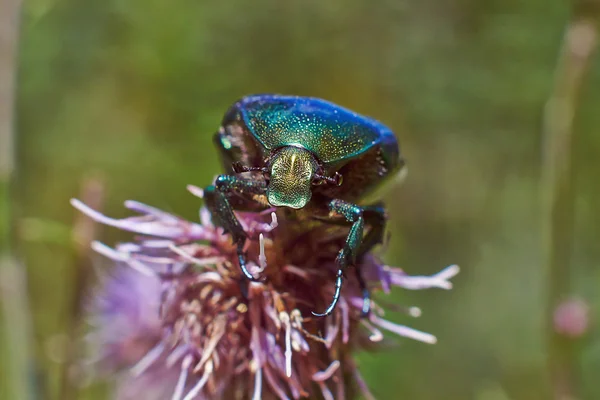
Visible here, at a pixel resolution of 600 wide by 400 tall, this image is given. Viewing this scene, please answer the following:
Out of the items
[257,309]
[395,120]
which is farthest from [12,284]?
[395,120]

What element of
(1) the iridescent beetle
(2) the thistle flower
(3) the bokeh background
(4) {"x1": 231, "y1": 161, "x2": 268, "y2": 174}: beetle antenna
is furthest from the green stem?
(3) the bokeh background

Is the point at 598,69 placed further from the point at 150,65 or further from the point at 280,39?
the point at 150,65

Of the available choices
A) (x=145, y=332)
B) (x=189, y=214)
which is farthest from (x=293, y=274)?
(x=189, y=214)

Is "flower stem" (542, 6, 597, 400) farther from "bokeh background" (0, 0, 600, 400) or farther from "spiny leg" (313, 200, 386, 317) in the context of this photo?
"bokeh background" (0, 0, 600, 400)

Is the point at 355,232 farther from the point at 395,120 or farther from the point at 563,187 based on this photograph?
the point at 395,120

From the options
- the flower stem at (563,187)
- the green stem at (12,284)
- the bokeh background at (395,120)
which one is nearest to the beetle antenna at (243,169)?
the green stem at (12,284)

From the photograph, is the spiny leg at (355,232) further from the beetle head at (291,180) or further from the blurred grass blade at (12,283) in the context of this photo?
the blurred grass blade at (12,283)
